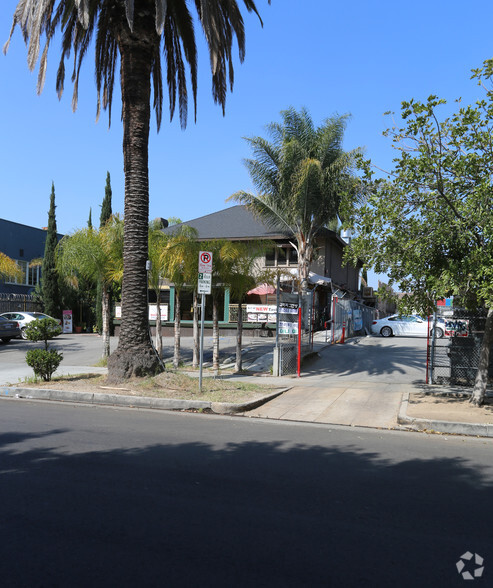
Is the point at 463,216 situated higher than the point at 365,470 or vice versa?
the point at 463,216

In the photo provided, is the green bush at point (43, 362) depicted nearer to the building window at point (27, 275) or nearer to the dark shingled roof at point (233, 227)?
the dark shingled roof at point (233, 227)

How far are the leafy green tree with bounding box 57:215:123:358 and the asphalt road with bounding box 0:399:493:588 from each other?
26.7 feet

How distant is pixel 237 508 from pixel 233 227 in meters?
27.0

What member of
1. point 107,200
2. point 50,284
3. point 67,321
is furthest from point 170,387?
point 107,200

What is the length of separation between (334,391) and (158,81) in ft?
A: 33.5

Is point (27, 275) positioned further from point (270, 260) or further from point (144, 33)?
point (144, 33)

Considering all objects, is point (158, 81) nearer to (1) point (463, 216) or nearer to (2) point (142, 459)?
(1) point (463, 216)

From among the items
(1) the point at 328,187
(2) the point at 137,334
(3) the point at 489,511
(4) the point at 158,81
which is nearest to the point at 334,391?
(2) the point at 137,334

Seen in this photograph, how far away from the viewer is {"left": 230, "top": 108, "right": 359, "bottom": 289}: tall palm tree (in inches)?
900

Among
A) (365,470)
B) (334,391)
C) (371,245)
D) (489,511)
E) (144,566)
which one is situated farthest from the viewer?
(334,391)

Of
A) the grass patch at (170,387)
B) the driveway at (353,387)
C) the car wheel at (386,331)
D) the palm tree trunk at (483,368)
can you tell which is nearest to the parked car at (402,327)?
the car wheel at (386,331)

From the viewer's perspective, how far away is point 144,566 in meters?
3.34

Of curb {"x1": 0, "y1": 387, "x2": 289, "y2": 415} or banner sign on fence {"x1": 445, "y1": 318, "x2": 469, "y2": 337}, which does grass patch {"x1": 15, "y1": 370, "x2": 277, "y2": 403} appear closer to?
curb {"x1": 0, "y1": 387, "x2": 289, "y2": 415}

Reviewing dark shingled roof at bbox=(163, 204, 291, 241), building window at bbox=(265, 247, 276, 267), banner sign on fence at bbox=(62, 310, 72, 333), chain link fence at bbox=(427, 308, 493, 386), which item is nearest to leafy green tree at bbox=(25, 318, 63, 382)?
chain link fence at bbox=(427, 308, 493, 386)
